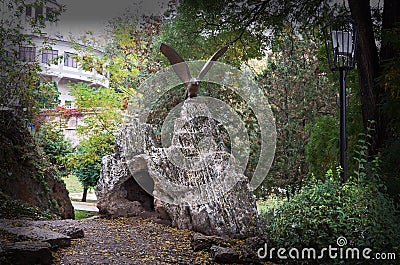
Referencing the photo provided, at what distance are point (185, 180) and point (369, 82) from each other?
57.6 inches

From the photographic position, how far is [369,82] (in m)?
2.86

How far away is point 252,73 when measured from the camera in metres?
4.90

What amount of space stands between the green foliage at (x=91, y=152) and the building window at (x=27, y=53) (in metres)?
1.44

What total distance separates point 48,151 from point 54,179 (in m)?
1.44

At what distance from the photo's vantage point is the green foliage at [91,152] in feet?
14.1

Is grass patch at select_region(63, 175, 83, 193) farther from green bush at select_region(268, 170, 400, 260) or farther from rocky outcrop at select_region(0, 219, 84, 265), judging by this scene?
green bush at select_region(268, 170, 400, 260)

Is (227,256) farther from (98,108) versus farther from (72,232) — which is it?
(98,108)

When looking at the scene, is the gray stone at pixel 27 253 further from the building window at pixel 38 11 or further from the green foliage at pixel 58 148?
the green foliage at pixel 58 148

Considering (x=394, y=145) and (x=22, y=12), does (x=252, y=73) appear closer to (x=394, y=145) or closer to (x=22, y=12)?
(x=394, y=145)

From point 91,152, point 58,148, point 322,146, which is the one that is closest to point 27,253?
point 91,152

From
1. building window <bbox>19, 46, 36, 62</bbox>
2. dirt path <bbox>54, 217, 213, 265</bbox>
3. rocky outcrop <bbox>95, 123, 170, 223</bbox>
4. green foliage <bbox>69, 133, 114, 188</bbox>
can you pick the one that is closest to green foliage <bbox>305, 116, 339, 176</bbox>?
rocky outcrop <bbox>95, 123, 170, 223</bbox>

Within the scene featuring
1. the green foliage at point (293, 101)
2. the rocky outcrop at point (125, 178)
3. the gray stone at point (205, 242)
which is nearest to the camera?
the gray stone at point (205, 242)

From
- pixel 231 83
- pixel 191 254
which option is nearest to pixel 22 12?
pixel 191 254

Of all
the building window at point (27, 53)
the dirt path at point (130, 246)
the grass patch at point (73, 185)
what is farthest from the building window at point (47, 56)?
the grass patch at point (73, 185)
